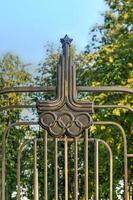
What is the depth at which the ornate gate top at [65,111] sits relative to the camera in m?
5.52

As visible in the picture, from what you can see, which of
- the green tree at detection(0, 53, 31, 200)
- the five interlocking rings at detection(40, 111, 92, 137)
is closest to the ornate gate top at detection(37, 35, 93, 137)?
the five interlocking rings at detection(40, 111, 92, 137)

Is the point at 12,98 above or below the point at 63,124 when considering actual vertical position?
above

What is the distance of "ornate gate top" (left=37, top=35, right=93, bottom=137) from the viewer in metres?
5.52

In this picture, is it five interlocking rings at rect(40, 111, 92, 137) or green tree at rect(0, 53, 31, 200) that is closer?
five interlocking rings at rect(40, 111, 92, 137)

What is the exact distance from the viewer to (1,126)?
87.2 feet

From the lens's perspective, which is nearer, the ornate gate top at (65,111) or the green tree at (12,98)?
the ornate gate top at (65,111)

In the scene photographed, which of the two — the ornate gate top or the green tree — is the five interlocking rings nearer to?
the ornate gate top

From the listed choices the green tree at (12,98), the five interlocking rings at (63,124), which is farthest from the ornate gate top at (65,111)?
the green tree at (12,98)

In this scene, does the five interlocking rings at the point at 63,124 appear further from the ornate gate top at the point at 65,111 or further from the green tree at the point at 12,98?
the green tree at the point at 12,98

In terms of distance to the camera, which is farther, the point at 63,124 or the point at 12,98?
the point at 12,98

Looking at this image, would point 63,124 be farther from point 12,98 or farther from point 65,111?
point 12,98

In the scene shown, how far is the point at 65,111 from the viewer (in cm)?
557

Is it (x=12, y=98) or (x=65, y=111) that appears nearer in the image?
(x=65, y=111)

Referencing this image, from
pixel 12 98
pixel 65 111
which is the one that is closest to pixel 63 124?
pixel 65 111
